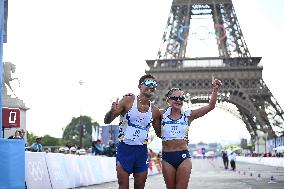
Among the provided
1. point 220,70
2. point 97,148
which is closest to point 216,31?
point 220,70

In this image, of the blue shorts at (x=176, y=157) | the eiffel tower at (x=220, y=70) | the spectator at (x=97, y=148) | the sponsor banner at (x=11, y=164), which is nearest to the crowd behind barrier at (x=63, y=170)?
the spectator at (x=97, y=148)

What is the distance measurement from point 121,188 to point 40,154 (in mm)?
6712

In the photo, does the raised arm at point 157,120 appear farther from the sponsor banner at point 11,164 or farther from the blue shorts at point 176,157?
the sponsor banner at point 11,164

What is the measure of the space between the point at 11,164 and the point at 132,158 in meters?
2.94

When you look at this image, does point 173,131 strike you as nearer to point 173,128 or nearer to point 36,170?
point 173,128

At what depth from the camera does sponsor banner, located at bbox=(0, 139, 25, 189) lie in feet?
28.5

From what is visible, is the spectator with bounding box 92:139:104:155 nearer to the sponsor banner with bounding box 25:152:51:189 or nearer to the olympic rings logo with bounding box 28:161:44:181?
the sponsor banner with bounding box 25:152:51:189

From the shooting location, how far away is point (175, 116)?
7.57 metres

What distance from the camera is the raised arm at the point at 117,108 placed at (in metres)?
6.77

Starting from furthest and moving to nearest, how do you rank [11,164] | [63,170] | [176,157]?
[63,170] → [11,164] → [176,157]

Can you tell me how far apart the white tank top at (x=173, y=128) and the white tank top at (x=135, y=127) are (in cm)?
50

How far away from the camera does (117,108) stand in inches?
269

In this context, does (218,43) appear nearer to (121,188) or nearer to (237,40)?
(237,40)

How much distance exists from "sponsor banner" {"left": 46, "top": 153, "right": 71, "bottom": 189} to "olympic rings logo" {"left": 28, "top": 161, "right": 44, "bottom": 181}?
627mm
